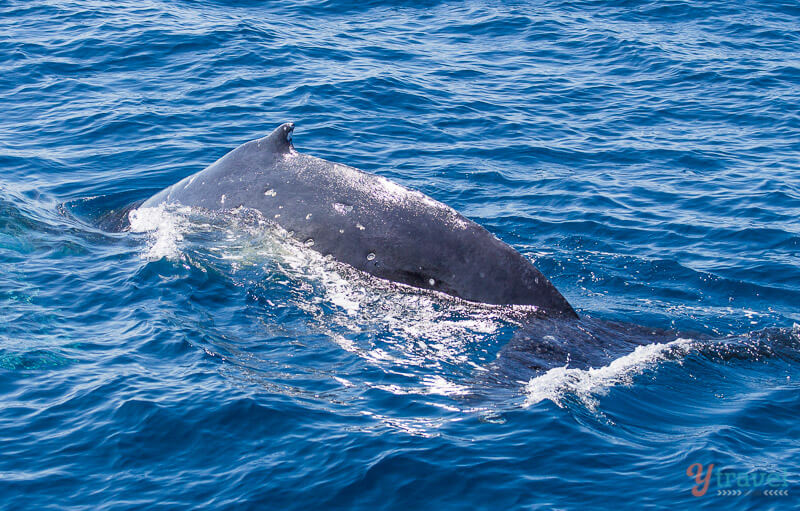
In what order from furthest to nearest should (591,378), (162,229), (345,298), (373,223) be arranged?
1. (162,229)
2. (373,223)
3. (345,298)
4. (591,378)

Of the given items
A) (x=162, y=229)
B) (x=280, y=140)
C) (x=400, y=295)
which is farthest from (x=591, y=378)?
(x=162, y=229)

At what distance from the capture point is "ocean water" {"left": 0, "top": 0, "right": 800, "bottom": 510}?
8172mm

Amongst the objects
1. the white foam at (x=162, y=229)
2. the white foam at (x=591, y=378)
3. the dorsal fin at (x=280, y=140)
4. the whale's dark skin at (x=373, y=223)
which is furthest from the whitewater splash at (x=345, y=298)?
the dorsal fin at (x=280, y=140)

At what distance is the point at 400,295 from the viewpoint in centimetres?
1106

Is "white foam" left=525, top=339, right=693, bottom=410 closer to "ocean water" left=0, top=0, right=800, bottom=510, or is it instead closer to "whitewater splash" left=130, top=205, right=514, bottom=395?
"ocean water" left=0, top=0, right=800, bottom=510

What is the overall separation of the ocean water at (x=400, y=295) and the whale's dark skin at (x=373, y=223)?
30 centimetres

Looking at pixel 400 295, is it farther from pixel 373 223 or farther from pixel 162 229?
pixel 162 229

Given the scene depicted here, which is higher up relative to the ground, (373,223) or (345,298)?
(373,223)

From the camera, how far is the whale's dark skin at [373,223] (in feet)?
35.2

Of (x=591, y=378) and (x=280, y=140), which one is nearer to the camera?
(x=591, y=378)

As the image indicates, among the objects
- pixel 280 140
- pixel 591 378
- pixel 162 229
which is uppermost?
pixel 280 140

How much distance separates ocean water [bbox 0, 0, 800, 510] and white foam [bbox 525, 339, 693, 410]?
30mm

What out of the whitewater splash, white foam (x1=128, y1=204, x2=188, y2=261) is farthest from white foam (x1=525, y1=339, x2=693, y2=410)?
white foam (x1=128, y1=204, x2=188, y2=261)

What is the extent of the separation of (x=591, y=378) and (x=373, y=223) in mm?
3498
